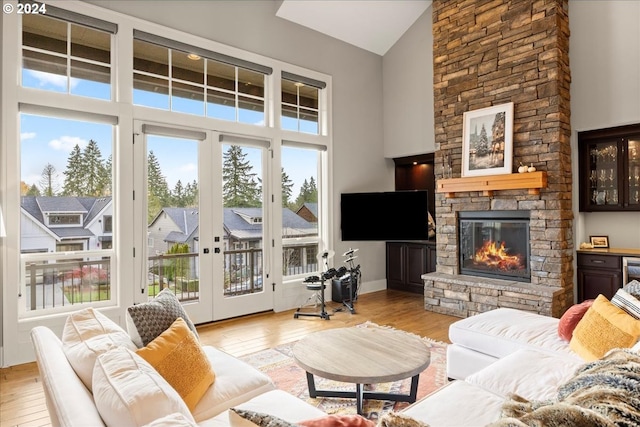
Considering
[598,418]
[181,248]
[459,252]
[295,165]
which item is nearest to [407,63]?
[295,165]

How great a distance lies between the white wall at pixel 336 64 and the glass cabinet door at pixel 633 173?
3280 mm

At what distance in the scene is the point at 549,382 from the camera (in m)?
2.03

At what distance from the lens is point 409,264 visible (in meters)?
6.26

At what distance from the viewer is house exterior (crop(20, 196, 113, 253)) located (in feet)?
11.9

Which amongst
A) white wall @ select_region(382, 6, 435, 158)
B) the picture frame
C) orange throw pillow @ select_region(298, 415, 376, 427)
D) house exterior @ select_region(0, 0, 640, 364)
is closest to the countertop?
house exterior @ select_region(0, 0, 640, 364)

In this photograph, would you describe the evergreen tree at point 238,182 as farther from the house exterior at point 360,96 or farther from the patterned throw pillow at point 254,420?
the patterned throw pillow at point 254,420

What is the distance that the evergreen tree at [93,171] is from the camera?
3.93 m

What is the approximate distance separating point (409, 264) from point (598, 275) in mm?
2529

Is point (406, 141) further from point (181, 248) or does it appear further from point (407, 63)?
point (181, 248)

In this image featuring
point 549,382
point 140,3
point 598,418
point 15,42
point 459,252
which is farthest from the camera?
point 459,252

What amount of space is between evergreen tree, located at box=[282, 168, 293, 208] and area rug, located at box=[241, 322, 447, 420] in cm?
215

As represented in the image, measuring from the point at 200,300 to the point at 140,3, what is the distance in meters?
3.35

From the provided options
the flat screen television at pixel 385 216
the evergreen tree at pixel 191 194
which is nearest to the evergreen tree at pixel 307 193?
the flat screen television at pixel 385 216

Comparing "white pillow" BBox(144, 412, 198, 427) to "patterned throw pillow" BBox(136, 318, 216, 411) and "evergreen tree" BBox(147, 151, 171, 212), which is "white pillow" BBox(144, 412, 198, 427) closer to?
"patterned throw pillow" BBox(136, 318, 216, 411)
